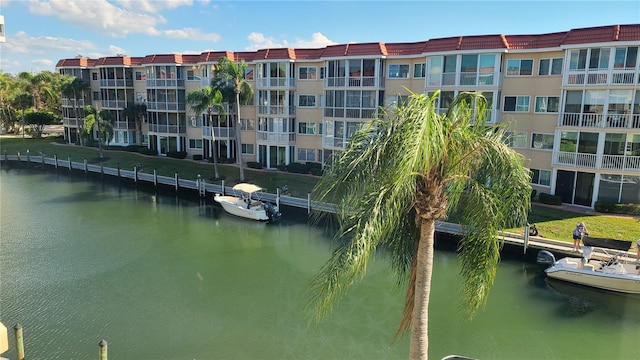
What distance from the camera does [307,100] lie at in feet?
139

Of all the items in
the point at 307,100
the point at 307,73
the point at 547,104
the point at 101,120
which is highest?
the point at 307,73

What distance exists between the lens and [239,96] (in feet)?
130

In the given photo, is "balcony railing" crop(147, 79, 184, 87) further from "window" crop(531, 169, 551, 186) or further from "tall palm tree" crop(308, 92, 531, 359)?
"tall palm tree" crop(308, 92, 531, 359)

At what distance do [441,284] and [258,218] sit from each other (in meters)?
14.7

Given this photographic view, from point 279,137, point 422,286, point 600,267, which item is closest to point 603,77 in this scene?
point 600,267

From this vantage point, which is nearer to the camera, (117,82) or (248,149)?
(248,149)

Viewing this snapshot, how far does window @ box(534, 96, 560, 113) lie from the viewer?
30641 mm

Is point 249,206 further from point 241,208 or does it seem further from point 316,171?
point 316,171

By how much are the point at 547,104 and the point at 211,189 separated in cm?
2661

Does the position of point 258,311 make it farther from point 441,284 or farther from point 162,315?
point 441,284

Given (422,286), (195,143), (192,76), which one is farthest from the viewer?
(195,143)

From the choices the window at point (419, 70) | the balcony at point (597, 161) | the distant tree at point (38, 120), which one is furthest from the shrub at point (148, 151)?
the balcony at point (597, 161)

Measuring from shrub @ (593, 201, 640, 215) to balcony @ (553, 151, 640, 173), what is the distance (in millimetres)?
2184

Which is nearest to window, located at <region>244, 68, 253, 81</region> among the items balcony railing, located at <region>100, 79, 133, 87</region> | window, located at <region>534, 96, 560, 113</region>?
balcony railing, located at <region>100, 79, 133, 87</region>
